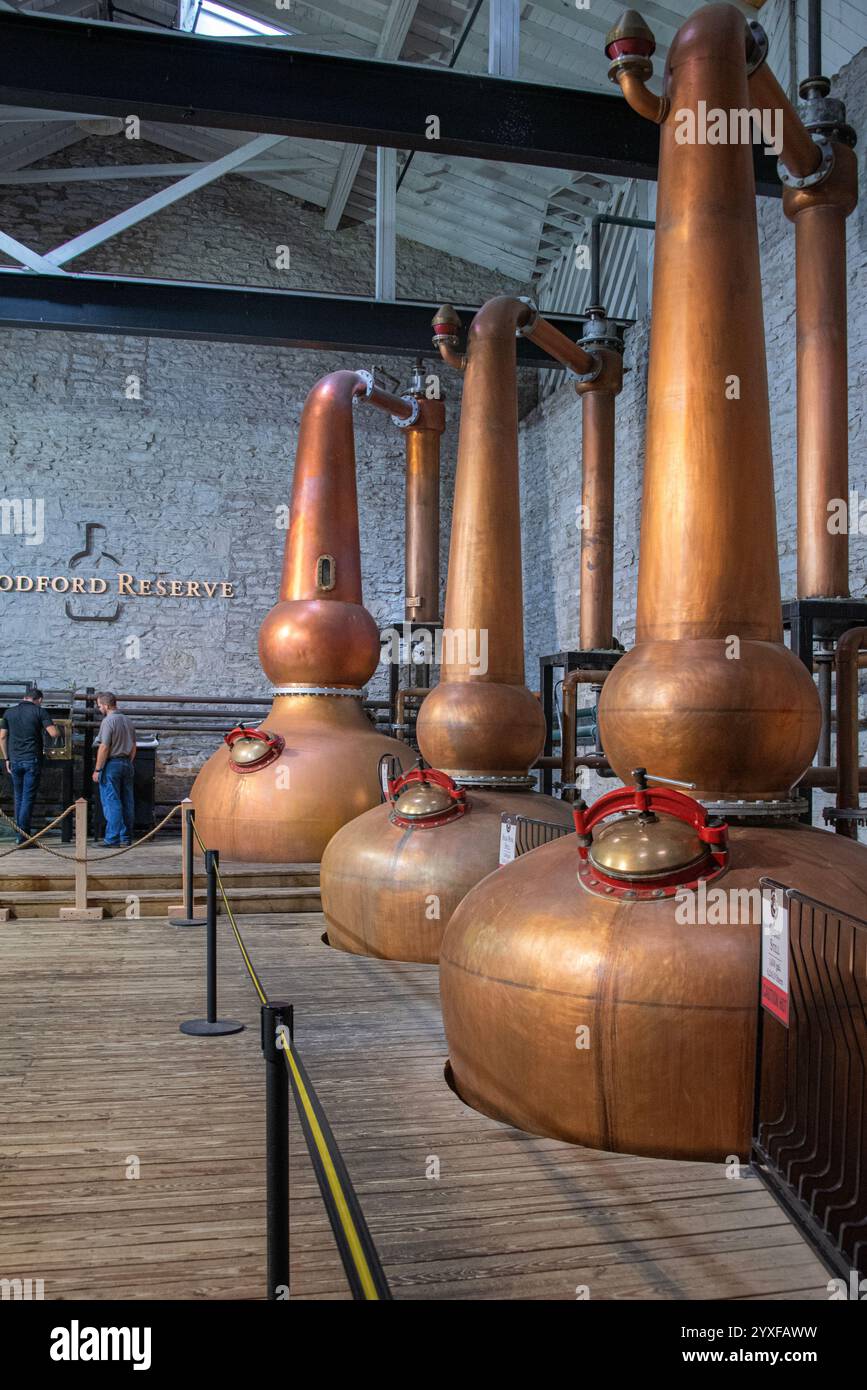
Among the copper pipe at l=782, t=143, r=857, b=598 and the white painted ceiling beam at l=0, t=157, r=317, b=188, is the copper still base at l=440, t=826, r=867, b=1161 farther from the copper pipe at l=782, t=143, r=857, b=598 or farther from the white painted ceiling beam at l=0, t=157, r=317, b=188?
the white painted ceiling beam at l=0, t=157, r=317, b=188

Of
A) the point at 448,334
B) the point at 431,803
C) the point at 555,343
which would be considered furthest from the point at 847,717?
the point at 555,343

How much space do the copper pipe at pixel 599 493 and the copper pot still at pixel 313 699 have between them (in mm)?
2180

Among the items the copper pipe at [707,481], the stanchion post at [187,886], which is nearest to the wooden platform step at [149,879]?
the stanchion post at [187,886]

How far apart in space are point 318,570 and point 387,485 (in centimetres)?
686

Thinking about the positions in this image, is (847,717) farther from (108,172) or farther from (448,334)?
(108,172)

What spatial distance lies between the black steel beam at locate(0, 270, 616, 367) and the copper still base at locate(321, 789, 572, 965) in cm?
611

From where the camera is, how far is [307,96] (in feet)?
22.5

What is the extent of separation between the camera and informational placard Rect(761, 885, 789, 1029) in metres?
2.54

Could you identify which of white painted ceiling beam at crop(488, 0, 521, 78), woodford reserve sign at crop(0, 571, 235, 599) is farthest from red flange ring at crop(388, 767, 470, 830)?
woodford reserve sign at crop(0, 571, 235, 599)

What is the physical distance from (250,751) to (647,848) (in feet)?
16.6

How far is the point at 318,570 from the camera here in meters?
8.18

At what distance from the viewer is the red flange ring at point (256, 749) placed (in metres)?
7.68

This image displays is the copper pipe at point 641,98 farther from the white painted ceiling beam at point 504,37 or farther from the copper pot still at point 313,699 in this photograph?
the copper pot still at point 313,699

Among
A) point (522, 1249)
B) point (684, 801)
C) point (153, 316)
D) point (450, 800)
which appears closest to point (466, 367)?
point (450, 800)
